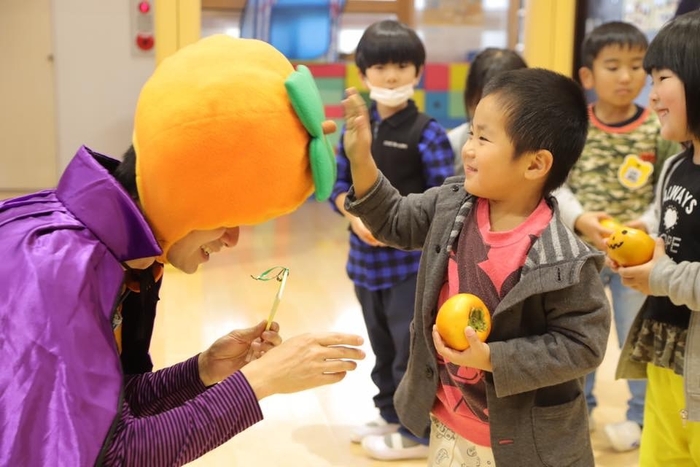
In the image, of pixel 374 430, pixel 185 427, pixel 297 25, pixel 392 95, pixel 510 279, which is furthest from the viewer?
pixel 297 25

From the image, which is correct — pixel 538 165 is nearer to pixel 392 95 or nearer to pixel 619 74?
pixel 392 95

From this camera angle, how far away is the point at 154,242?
4.61ft

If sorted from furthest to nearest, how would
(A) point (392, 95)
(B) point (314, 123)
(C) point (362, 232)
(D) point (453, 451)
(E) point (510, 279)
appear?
(A) point (392, 95), (C) point (362, 232), (D) point (453, 451), (E) point (510, 279), (B) point (314, 123)

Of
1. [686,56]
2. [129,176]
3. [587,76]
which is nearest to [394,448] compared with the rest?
[587,76]

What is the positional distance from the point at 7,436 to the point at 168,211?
430mm

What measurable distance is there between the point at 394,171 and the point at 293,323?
1431mm

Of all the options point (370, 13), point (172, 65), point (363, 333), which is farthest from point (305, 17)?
point (172, 65)

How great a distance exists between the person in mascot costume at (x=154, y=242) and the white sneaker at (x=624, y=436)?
64.6 inches

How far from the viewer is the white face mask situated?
2756 millimetres

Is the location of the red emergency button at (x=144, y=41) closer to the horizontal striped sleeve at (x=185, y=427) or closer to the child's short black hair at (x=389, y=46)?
the child's short black hair at (x=389, y=46)

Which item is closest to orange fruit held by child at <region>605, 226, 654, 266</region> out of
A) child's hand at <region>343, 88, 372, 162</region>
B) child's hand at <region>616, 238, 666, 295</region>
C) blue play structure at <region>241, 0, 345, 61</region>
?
child's hand at <region>616, 238, 666, 295</region>

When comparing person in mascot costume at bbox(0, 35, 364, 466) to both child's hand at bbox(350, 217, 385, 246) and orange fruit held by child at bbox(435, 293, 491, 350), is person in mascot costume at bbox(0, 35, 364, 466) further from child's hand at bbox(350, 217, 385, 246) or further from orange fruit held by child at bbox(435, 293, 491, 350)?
child's hand at bbox(350, 217, 385, 246)

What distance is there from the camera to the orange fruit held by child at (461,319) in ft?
4.89

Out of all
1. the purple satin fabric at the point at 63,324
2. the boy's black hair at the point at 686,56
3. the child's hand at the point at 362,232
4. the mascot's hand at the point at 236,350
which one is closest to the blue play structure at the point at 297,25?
the child's hand at the point at 362,232
